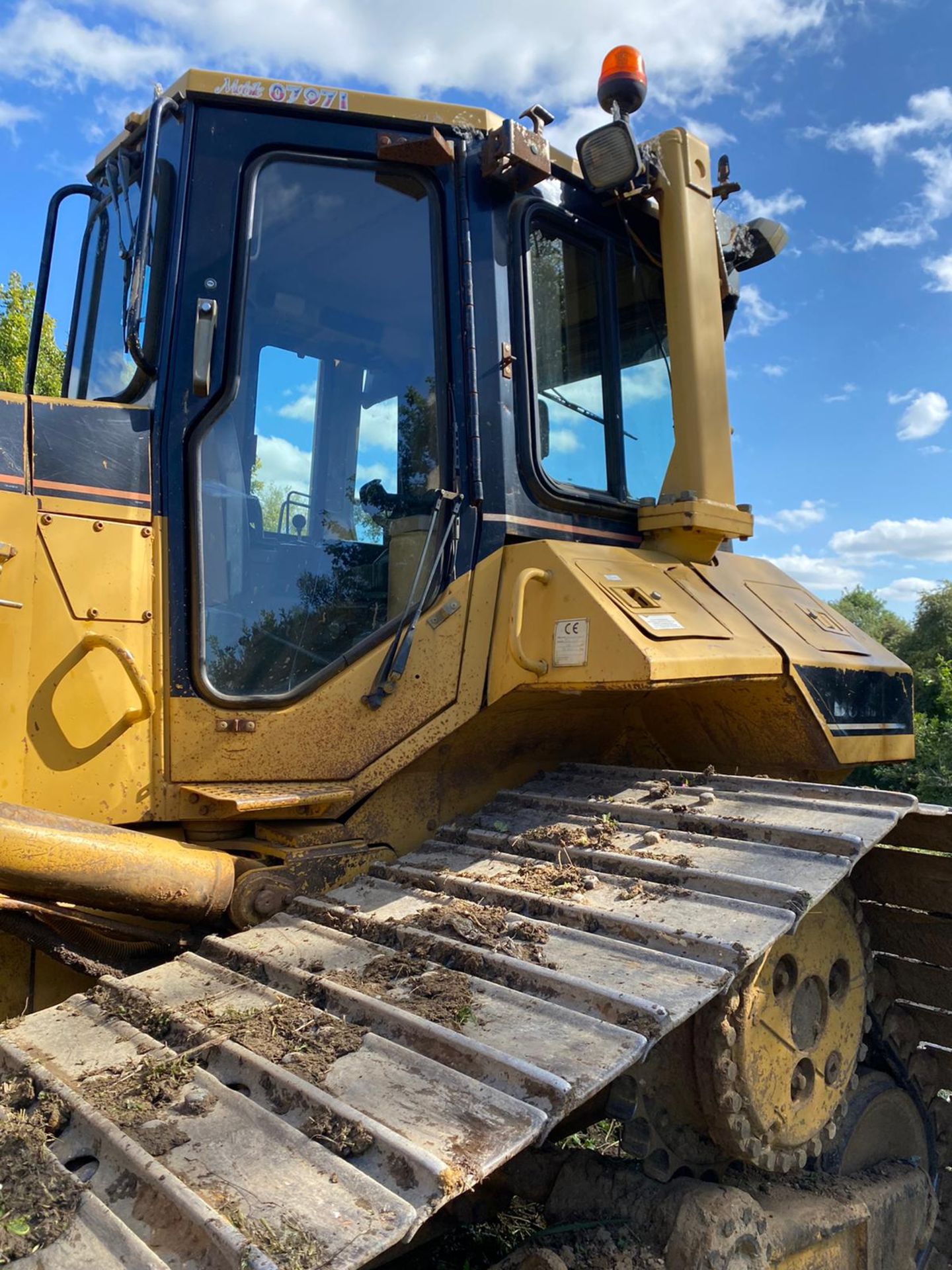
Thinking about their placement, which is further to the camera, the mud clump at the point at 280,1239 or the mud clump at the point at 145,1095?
the mud clump at the point at 145,1095

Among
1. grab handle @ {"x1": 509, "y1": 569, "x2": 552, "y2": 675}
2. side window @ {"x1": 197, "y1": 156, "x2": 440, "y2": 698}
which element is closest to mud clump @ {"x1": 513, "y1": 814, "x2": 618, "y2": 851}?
grab handle @ {"x1": 509, "y1": 569, "x2": 552, "y2": 675}

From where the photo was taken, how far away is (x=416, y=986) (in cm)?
218

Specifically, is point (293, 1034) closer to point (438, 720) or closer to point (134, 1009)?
point (134, 1009)

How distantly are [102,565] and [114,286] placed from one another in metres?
1.21

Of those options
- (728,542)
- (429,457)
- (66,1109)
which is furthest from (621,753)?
(66,1109)

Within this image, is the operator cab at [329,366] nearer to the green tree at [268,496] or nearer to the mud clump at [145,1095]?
the green tree at [268,496]

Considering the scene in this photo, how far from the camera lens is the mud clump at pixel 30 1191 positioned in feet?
5.10

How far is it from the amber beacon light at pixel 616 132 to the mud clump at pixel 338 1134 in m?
2.89

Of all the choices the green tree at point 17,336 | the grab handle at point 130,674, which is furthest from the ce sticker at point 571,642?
the green tree at point 17,336

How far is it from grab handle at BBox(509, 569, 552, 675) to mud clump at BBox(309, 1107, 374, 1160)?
135cm

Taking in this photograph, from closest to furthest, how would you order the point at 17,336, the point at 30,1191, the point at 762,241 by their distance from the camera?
1. the point at 30,1191
2. the point at 762,241
3. the point at 17,336

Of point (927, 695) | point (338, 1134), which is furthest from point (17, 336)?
point (927, 695)

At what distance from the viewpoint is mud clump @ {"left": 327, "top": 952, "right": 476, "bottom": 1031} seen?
2.07 meters

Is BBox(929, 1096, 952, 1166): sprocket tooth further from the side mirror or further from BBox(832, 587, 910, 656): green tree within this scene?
BBox(832, 587, 910, 656): green tree
